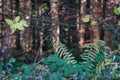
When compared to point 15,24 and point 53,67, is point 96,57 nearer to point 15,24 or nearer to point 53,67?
point 53,67

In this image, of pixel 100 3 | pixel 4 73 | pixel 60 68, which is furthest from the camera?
pixel 100 3

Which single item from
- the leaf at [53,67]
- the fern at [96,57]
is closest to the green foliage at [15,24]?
the leaf at [53,67]

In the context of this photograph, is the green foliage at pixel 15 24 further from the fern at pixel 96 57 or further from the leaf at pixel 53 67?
the fern at pixel 96 57

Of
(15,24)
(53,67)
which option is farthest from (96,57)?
(15,24)

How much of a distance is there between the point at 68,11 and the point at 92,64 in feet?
24.4

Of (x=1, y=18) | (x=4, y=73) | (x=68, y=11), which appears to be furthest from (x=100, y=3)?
(x=4, y=73)

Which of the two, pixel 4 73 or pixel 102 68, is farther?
pixel 4 73

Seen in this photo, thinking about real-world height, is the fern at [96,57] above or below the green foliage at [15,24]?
below

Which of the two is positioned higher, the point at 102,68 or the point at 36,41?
the point at 102,68

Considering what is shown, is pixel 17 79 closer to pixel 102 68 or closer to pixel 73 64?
pixel 73 64

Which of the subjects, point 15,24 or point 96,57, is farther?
point 96,57

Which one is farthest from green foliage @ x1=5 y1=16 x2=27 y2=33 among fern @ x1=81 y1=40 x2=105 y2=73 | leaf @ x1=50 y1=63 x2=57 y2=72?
fern @ x1=81 y1=40 x2=105 y2=73

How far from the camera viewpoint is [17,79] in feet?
12.1

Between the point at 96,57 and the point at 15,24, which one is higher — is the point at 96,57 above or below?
below
